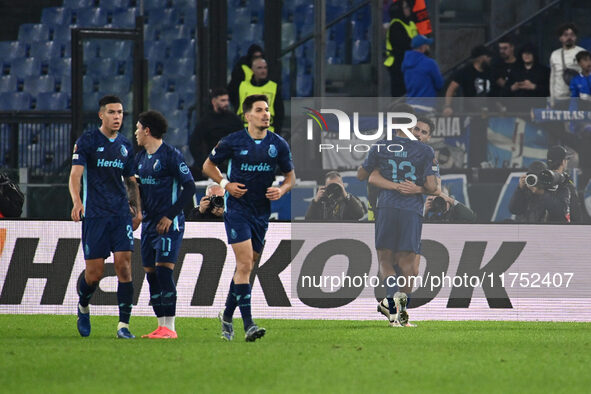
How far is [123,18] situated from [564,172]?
9402mm

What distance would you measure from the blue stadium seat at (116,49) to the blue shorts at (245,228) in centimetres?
753

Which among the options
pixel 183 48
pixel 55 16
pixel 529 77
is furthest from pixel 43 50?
pixel 529 77

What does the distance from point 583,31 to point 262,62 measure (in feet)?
18.3

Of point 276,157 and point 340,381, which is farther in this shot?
point 276,157

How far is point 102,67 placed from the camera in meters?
16.1

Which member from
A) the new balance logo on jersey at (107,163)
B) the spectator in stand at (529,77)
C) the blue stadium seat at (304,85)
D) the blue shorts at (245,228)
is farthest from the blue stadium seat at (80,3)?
the blue shorts at (245,228)

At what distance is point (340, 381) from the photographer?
6.44m

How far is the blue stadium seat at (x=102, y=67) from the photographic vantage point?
51.4 ft

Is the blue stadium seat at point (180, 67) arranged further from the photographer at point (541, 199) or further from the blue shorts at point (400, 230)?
the blue shorts at point (400, 230)

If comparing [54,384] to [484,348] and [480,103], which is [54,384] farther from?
[480,103]

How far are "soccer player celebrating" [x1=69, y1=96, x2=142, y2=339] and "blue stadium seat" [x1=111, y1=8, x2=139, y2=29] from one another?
394 inches

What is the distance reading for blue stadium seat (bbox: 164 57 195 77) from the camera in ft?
62.3

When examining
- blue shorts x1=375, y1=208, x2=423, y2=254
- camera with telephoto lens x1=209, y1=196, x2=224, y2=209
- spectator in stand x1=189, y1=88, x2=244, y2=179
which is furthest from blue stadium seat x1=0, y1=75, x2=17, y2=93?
blue shorts x1=375, y1=208, x2=423, y2=254

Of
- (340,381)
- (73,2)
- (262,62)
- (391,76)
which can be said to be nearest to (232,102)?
(262,62)
